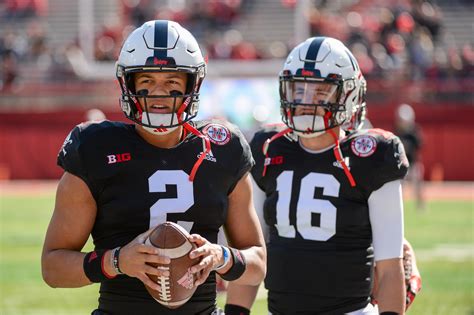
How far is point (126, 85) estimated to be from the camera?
134 inches

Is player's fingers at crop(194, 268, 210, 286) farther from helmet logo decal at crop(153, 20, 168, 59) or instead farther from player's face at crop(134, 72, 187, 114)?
helmet logo decal at crop(153, 20, 168, 59)

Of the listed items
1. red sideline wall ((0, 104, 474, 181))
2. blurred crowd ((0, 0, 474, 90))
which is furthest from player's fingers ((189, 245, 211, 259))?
red sideline wall ((0, 104, 474, 181))

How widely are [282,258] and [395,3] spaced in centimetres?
2172

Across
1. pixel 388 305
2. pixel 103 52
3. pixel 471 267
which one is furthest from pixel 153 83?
pixel 103 52

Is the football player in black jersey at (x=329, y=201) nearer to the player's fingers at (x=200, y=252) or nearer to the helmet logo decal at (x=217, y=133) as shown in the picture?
the helmet logo decal at (x=217, y=133)

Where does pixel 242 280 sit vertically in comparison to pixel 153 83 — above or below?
below

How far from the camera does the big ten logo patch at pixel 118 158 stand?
3262 mm

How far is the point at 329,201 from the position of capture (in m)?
4.13

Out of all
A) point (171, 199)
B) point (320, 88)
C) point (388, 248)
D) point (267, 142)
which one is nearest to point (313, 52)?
point (320, 88)

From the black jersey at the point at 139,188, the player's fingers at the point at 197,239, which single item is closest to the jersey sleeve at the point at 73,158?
the black jersey at the point at 139,188

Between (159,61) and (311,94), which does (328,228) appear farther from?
(159,61)

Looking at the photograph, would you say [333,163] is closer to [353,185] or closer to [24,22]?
[353,185]

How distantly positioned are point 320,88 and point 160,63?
46.0 inches

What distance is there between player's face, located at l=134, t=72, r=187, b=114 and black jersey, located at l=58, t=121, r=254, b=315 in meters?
0.14
